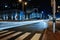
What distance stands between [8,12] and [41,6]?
41053 millimetres

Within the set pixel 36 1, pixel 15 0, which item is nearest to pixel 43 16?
pixel 36 1

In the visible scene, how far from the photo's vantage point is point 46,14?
104 meters

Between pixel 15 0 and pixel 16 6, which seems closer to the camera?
pixel 16 6

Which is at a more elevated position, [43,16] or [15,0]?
[15,0]

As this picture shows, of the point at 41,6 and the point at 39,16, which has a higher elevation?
the point at 41,6

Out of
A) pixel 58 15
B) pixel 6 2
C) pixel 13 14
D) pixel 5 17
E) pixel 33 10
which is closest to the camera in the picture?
pixel 13 14

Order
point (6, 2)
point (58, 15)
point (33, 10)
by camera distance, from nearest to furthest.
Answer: point (6, 2) → point (33, 10) → point (58, 15)

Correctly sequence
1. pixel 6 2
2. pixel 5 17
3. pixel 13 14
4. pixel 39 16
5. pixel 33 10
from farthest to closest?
pixel 39 16 → pixel 33 10 → pixel 6 2 → pixel 5 17 → pixel 13 14

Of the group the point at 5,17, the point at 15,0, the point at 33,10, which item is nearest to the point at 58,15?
the point at 33,10

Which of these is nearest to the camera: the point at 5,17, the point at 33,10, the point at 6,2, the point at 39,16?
the point at 5,17

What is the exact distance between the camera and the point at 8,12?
63.6 metres

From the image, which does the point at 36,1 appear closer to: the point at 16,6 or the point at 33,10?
the point at 33,10

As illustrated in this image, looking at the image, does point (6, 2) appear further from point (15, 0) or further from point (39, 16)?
point (39, 16)

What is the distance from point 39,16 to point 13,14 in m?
39.1
